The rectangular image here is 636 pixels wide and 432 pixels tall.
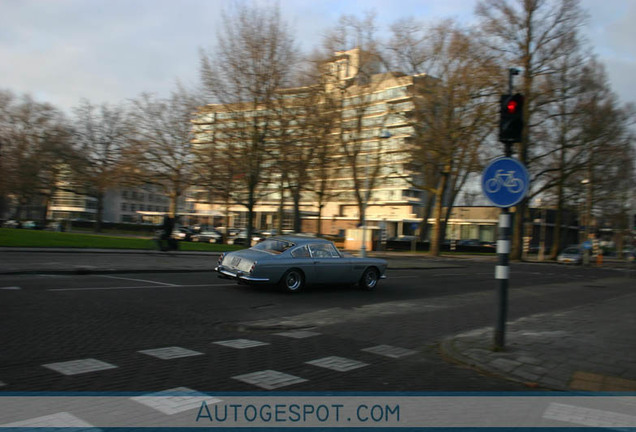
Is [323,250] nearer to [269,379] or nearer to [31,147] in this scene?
[269,379]

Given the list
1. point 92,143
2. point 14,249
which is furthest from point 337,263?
point 92,143

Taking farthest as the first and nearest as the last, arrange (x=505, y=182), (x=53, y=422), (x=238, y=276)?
(x=238, y=276) < (x=505, y=182) < (x=53, y=422)

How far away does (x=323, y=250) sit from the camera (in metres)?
12.7

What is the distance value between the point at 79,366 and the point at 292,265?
7089 millimetres

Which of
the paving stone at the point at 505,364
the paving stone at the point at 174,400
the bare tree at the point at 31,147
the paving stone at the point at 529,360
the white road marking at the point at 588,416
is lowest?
the white road marking at the point at 588,416

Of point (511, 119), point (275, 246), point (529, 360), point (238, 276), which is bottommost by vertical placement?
point (529, 360)

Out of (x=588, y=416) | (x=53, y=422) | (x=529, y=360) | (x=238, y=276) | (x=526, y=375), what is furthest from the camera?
(x=238, y=276)

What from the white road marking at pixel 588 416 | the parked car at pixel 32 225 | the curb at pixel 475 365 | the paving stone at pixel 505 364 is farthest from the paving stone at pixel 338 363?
the parked car at pixel 32 225

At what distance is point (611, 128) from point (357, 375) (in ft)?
124

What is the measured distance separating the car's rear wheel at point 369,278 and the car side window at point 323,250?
114 cm

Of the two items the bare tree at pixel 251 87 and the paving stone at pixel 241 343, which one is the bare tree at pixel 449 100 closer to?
the bare tree at pixel 251 87

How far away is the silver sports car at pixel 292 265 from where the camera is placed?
11.5m

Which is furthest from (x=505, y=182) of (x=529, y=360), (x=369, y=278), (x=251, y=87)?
(x=251, y=87)

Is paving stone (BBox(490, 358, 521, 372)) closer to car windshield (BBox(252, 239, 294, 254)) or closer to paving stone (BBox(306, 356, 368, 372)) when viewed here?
paving stone (BBox(306, 356, 368, 372))
